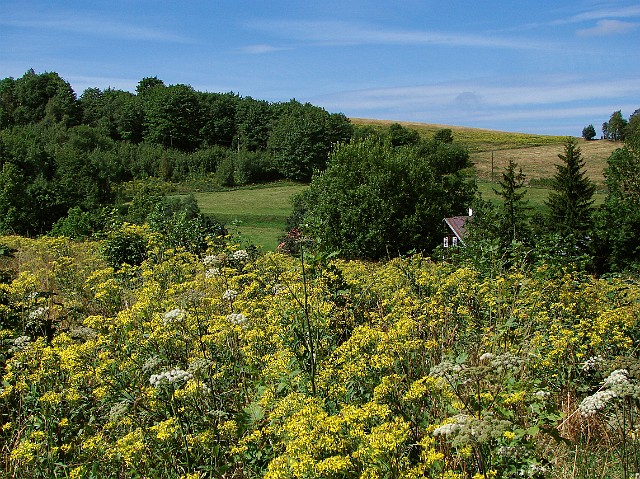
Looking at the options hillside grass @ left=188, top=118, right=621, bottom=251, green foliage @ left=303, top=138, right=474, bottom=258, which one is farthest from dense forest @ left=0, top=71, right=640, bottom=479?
hillside grass @ left=188, top=118, right=621, bottom=251

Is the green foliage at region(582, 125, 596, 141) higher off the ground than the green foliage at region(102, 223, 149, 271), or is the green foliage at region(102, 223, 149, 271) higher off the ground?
the green foliage at region(582, 125, 596, 141)

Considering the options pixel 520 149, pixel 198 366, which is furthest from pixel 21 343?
pixel 520 149

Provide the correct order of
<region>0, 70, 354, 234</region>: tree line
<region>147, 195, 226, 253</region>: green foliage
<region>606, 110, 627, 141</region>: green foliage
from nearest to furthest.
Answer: <region>147, 195, 226, 253</region>: green foliage, <region>0, 70, 354, 234</region>: tree line, <region>606, 110, 627, 141</region>: green foliage

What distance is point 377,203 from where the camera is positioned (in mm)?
30328

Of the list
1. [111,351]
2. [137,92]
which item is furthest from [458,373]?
[137,92]

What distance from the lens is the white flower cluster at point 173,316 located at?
4812 millimetres

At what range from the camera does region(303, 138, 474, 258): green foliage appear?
3014cm

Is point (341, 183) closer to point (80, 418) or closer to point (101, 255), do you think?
point (101, 255)

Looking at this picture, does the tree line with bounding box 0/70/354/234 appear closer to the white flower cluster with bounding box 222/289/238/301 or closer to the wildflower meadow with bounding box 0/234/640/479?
the white flower cluster with bounding box 222/289/238/301

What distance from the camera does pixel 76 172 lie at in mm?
49188

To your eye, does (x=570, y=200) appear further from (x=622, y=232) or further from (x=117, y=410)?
(x=117, y=410)

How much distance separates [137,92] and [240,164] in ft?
160

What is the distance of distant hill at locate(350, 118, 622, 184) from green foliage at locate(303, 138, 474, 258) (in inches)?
1418

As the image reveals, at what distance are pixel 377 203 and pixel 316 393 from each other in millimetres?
26582
